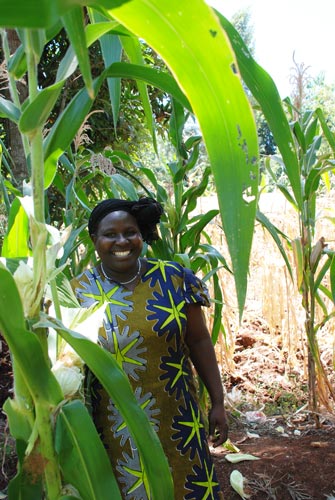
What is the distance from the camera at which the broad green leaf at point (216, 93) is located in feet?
1.07

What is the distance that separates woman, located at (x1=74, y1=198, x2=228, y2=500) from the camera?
1.09m

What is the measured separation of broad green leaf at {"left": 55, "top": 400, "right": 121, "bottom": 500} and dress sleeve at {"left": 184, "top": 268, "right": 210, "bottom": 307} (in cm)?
67

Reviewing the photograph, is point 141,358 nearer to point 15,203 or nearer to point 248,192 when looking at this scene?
point 15,203

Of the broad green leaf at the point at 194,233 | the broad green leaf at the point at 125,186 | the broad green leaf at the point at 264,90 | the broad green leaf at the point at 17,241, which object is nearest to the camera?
the broad green leaf at the point at 264,90

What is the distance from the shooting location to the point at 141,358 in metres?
1.10

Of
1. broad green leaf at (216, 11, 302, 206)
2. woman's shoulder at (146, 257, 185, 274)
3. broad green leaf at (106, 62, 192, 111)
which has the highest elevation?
broad green leaf at (106, 62, 192, 111)

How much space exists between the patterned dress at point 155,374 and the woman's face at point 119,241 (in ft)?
0.18

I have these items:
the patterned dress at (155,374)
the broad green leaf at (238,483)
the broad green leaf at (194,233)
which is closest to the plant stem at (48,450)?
the patterned dress at (155,374)

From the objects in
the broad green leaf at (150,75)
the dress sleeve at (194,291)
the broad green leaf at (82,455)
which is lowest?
the broad green leaf at (82,455)

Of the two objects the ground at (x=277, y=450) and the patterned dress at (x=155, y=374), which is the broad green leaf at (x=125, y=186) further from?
the ground at (x=277, y=450)

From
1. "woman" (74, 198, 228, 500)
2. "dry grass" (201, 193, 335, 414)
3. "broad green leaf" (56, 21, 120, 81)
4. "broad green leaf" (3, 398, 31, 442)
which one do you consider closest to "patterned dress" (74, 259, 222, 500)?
"woman" (74, 198, 228, 500)

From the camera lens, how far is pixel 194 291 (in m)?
1.18

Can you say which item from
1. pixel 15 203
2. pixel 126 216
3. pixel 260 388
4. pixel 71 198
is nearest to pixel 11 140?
pixel 71 198

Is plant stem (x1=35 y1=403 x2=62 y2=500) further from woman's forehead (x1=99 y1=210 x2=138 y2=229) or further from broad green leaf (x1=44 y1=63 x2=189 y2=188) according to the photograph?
woman's forehead (x1=99 y1=210 x2=138 y2=229)
